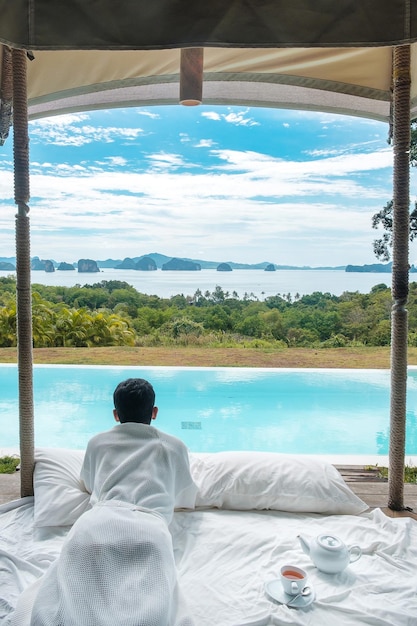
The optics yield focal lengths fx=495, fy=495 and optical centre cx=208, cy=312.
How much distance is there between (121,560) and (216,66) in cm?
209

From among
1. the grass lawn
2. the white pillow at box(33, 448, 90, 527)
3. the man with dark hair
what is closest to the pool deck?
the white pillow at box(33, 448, 90, 527)

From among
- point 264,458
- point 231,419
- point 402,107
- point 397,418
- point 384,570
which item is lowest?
point 231,419

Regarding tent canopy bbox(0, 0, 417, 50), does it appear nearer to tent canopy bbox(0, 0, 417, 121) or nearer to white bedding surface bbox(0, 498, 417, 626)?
tent canopy bbox(0, 0, 417, 121)

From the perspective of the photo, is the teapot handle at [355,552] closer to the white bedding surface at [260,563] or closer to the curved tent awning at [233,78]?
the white bedding surface at [260,563]

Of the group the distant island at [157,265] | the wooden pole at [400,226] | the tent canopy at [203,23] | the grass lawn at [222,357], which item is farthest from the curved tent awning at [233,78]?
the distant island at [157,265]

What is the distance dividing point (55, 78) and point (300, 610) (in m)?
2.31

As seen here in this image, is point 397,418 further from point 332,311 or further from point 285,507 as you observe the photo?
point 332,311

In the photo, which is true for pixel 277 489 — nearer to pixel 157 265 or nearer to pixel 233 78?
pixel 233 78

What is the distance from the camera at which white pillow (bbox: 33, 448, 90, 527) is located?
1797mm

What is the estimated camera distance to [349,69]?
7.42 ft

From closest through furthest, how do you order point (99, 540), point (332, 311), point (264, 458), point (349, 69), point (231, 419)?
point (99, 540) → point (264, 458) → point (349, 69) → point (231, 419) → point (332, 311)

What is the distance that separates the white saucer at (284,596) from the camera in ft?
4.44

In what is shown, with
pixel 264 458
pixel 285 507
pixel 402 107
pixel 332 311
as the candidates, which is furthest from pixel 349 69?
pixel 332 311

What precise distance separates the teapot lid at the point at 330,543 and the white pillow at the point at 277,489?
0.35m
